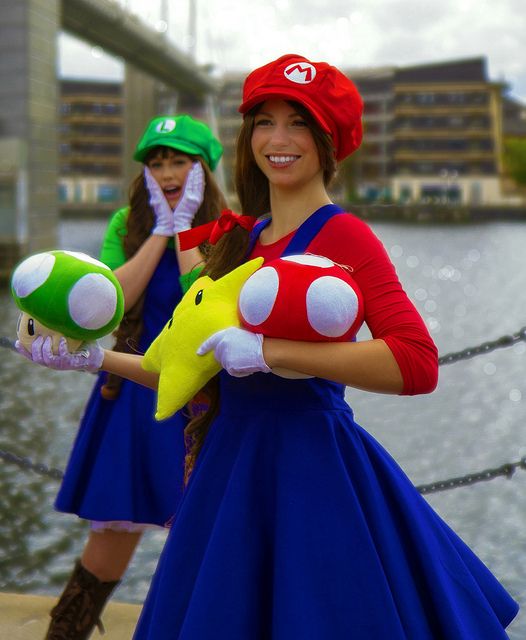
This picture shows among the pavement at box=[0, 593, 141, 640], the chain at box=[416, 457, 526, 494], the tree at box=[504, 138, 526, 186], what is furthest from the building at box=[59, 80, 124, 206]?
the chain at box=[416, 457, 526, 494]

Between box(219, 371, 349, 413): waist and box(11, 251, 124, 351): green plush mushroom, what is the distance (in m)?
0.33

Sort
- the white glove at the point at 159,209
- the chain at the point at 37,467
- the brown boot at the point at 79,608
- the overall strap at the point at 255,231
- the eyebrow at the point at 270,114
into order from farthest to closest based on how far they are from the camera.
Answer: the chain at the point at 37,467 → the white glove at the point at 159,209 → the brown boot at the point at 79,608 → the overall strap at the point at 255,231 → the eyebrow at the point at 270,114

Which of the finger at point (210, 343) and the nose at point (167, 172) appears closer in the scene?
the finger at point (210, 343)

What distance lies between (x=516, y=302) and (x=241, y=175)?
21076 millimetres

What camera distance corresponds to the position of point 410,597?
1.81m

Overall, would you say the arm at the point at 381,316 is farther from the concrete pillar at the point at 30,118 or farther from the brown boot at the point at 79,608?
the concrete pillar at the point at 30,118

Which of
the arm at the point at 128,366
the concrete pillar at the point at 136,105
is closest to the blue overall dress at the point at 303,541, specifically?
the arm at the point at 128,366

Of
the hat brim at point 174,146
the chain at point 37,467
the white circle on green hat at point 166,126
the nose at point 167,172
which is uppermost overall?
the white circle on green hat at point 166,126

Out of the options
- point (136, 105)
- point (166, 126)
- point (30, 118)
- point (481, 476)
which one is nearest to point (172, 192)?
point (166, 126)

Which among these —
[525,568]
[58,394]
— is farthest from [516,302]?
[525,568]

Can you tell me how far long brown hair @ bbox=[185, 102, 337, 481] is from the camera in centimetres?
200

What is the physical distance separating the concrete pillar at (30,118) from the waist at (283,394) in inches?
781

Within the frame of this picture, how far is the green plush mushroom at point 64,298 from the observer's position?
2043 mm

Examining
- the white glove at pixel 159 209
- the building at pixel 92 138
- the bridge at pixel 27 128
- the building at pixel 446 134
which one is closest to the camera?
the white glove at pixel 159 209
